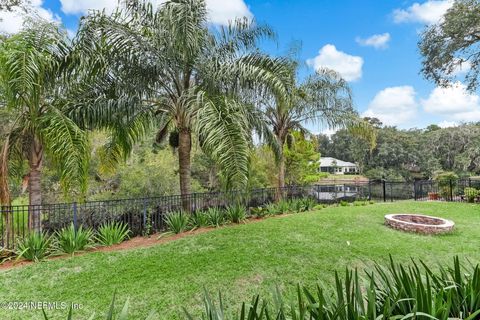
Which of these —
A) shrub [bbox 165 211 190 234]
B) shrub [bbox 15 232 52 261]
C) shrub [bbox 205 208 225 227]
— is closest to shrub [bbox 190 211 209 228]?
shrub [bbox 205 208 225 227]

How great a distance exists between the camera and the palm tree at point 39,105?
5163 mm

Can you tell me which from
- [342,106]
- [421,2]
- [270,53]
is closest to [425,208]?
[342,106]

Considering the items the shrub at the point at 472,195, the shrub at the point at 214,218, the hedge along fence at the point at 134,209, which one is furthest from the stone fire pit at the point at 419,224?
the shrub at the point at 472,195

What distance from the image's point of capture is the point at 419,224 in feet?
26.0

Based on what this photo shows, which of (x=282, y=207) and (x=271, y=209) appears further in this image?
(x=282, y=207)

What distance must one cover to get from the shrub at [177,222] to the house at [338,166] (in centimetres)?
4538

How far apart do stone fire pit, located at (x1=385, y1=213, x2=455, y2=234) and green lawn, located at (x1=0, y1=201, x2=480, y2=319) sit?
0.27 m

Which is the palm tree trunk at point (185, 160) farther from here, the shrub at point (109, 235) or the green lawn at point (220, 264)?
the shrub at point (109, 235)

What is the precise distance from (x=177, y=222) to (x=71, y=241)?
96.9 inches

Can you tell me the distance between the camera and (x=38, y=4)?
36.0 ft

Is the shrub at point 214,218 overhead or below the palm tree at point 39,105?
below

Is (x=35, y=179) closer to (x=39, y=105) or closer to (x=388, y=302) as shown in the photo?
(x=39, y=105)

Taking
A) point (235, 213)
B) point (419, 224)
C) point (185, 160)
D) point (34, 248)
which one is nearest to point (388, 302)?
point (34, 248)

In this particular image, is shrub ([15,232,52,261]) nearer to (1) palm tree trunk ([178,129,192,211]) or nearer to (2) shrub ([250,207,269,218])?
(1) palm tree trunk ([178,129,192,211])
